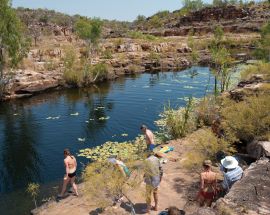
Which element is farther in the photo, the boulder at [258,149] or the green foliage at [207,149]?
the green foliage at [207,149]

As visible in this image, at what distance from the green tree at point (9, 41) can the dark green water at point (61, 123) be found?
142 inches

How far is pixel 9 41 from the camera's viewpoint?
3200cm

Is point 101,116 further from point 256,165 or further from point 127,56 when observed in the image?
point 127,56

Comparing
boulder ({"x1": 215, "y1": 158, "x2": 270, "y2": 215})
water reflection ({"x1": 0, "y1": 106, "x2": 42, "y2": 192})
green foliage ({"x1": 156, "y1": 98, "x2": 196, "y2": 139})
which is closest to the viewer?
boulder ({"x1": 215, "y1": 158, "x2": 270, "y2": 215})

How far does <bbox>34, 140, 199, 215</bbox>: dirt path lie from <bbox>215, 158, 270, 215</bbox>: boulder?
6.28 ft

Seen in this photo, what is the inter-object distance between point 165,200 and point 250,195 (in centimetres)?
373

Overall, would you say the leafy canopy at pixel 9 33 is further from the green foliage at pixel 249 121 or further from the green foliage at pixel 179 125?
the green foliage at pixel 249 121

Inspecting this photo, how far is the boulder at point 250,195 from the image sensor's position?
8065mm

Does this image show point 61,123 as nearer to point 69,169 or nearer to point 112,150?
point 112,150

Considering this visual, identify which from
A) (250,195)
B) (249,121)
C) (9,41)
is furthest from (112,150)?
(9,41)

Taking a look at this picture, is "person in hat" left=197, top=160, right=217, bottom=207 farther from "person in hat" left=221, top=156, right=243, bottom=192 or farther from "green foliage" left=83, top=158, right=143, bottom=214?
"green foliage" left=83, top=158, right=143, bottom=214

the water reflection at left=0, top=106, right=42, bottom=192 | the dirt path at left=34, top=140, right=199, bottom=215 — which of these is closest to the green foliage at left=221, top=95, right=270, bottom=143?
the dirt path at left=34, top=140, right=199, bottom=215

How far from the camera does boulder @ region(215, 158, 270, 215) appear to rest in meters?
8.06

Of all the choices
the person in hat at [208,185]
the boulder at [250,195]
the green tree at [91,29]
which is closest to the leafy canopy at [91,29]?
the green tree at [91,29]
